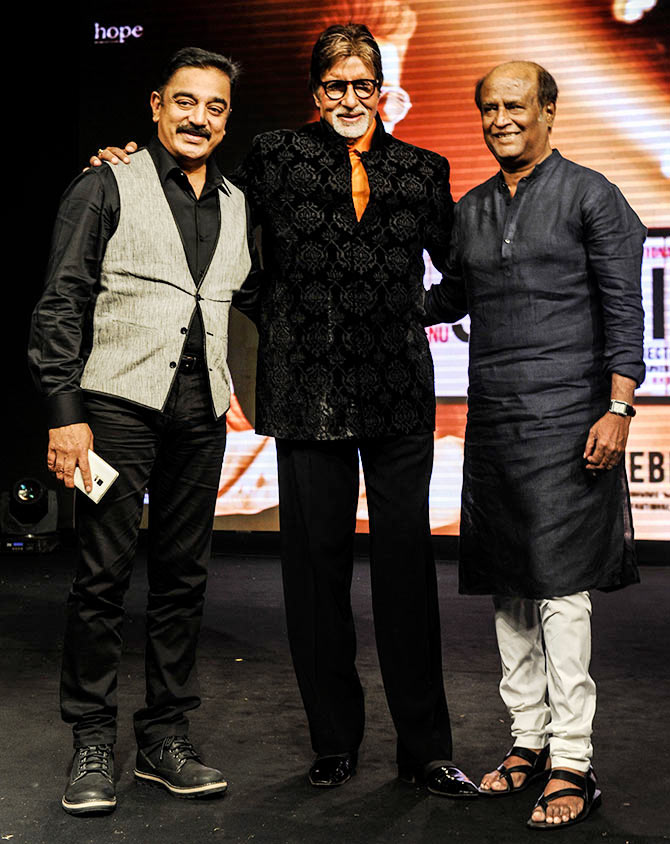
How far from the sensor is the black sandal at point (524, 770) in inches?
80.0

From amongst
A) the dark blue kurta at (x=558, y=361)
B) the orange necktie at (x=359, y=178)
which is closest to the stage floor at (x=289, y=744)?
the dark blue kurta at (x=558, y=361)

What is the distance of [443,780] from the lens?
6.66ft

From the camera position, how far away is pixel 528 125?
A: 6.60ft

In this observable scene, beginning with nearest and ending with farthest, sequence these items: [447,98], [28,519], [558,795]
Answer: [558,795]
[447,98]
[28,519]

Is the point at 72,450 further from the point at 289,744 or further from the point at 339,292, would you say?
the point at 289,744

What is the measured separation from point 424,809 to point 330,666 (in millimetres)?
328

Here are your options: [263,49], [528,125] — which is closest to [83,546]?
[528,125]

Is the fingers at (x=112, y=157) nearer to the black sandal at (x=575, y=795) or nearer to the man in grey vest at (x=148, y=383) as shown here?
the man in grey vest at (x=148, y=383)

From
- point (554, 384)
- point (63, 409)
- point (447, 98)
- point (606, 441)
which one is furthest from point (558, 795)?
point (447, 98)

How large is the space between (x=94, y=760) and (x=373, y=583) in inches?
24.6

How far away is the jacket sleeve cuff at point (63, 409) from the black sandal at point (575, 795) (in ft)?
3.55

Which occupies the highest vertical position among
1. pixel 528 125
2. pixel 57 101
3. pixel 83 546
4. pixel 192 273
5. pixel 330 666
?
pixel 57 101

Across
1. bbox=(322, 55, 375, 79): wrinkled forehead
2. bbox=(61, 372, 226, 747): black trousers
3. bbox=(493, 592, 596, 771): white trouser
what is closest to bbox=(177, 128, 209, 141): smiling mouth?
bbox=(322, 55, 375, 79): wrinkled forehead

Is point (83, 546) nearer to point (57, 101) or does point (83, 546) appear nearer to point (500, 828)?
point (500, 828)
